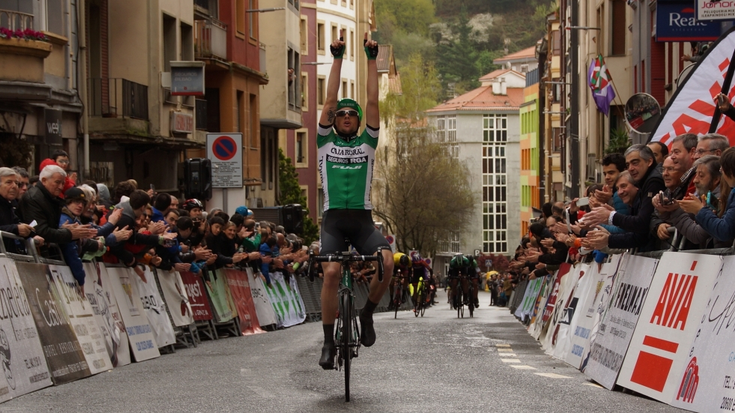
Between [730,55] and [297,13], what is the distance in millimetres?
45344

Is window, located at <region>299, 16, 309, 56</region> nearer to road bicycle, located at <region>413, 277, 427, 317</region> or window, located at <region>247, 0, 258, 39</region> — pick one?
window, located at <region>247, 0, 258, 39</region>

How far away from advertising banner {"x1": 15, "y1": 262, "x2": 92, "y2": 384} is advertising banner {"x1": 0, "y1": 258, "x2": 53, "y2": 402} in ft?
0.59

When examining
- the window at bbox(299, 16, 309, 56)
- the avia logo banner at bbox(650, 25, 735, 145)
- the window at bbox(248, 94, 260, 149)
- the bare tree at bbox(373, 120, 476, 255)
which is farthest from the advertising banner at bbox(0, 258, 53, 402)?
the bare tree at bbox(373, 120, 476, 255)

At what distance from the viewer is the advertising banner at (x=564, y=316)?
49.6 ft

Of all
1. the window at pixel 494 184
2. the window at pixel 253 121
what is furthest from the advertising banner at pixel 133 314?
the window at pixel 494 184

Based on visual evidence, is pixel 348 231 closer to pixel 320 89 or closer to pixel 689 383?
pixel 689 383

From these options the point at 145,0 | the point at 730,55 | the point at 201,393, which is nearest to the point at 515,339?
the point at 730,55

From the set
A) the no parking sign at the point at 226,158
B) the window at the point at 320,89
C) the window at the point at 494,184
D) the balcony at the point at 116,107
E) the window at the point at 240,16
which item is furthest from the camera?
the window at the point at 494,184

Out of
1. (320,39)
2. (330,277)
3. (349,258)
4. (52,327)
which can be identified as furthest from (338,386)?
(320,39)

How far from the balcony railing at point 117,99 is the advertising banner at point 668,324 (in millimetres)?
22768

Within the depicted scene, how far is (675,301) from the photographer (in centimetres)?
1034

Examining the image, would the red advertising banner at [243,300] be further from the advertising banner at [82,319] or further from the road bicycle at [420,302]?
the road bicycle at [420,302]

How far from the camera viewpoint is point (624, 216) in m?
12.2

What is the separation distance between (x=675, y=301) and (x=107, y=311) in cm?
660
